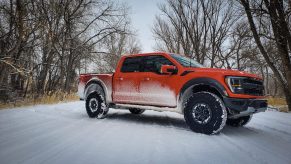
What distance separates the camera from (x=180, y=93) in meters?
5.29

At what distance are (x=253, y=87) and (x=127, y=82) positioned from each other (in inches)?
120

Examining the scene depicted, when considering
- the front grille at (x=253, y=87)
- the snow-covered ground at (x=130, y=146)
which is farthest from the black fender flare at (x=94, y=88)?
the front grille at (x=253, y=87)

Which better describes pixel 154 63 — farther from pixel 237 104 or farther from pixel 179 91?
pixel 237 104

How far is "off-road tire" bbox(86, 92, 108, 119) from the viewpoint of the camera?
652 centimetres

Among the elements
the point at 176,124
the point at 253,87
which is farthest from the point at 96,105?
the point at 253,87

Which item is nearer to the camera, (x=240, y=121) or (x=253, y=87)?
(x=253, y=87)

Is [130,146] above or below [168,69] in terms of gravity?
below

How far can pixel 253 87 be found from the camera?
5.01 m

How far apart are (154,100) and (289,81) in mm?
7688

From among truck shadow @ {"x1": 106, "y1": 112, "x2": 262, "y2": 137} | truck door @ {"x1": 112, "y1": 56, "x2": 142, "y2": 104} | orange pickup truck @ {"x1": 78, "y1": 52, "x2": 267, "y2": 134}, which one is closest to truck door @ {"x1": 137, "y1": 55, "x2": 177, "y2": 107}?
orange pickup truck @ {"x1": 78, "y1": 52, "x2": 267, "y2": 134}

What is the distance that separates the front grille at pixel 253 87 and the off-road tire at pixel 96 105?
3.61 m

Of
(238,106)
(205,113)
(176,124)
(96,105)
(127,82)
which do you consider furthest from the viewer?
(96,105)

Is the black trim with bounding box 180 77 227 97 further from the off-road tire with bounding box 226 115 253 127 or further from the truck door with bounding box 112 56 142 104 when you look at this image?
the off-road tire with bounding box 226 115 253 127

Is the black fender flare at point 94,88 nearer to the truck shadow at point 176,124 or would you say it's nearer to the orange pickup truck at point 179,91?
the orange pickup truck at point 179,91
